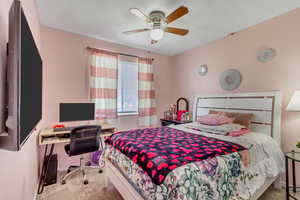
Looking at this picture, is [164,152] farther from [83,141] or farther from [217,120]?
[83,141]

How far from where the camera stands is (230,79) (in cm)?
283

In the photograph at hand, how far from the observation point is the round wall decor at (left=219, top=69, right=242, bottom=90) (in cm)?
272

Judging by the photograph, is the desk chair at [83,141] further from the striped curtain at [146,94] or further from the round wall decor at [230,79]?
the round wall decor at [230,79]

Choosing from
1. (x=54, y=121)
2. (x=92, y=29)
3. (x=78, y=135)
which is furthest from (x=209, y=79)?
(x=54, y=121)

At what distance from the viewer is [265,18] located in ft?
7.45

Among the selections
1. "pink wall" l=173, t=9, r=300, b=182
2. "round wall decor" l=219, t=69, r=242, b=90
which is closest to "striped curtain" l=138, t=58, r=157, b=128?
"pink wall" l=173, t=9, r=300, b=182

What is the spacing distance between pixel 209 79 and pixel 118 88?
220cm

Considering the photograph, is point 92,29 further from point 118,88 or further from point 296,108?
point 296,108

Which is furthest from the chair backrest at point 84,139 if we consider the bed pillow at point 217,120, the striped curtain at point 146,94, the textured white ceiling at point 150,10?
the bed pillow at point 217,120

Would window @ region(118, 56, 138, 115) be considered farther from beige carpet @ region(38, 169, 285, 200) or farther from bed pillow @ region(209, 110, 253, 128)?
bed pillow @ region(209, 110, 253, 128)

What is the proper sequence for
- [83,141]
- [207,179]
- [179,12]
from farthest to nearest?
1. [83,141]
2. [179,12]
3. [207,179]

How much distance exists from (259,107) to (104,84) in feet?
9.82

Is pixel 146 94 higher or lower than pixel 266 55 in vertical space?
lower

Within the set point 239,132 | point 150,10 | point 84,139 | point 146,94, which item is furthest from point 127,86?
point 239,132
